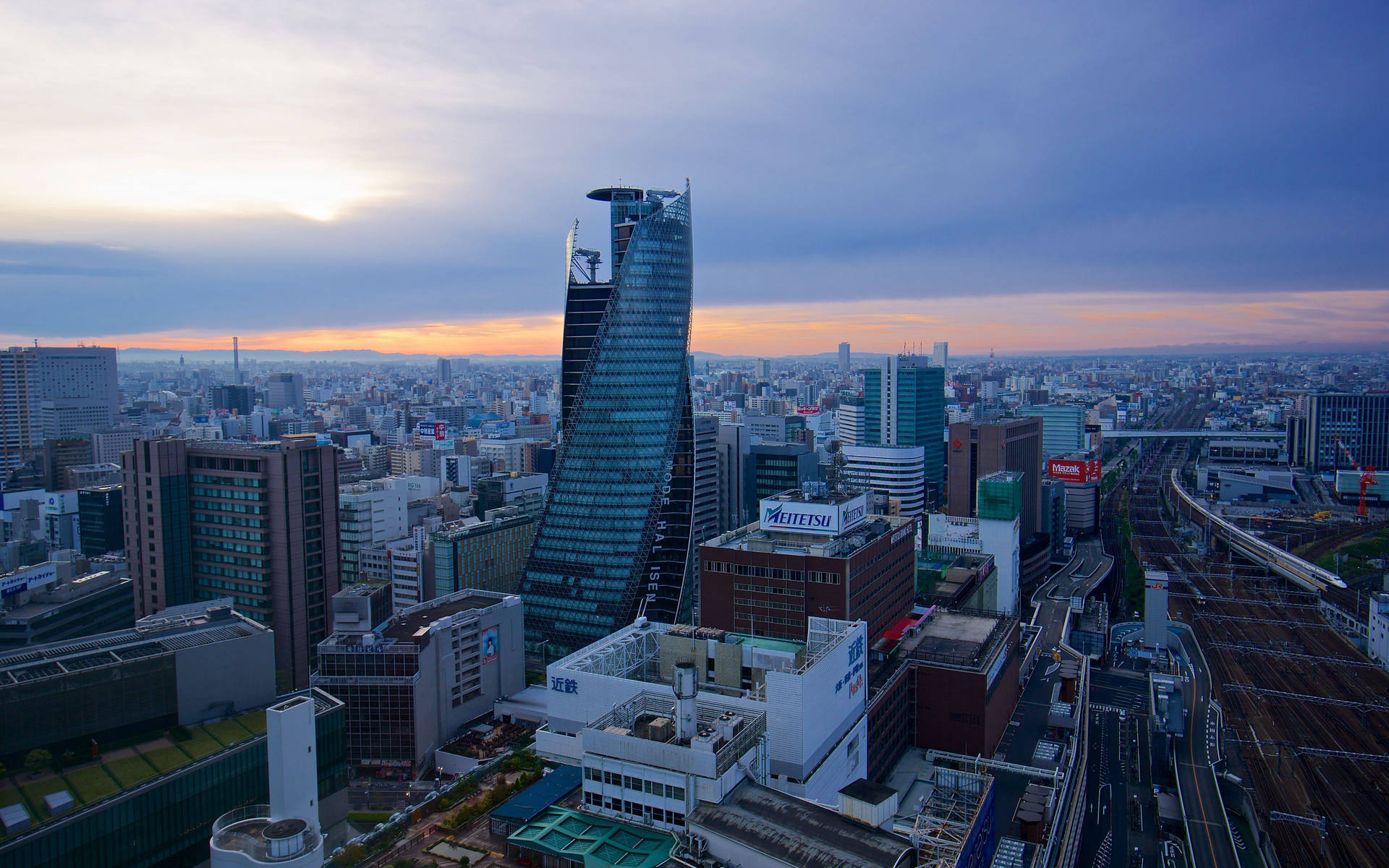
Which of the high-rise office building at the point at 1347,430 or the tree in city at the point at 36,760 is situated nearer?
the tree in city at the point at 36,760

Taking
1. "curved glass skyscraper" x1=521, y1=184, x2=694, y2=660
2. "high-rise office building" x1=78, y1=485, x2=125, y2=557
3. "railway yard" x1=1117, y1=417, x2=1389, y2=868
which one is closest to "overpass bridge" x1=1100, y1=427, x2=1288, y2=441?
"railway yard" x1=1117, y1=417, x2=1389, y2=868

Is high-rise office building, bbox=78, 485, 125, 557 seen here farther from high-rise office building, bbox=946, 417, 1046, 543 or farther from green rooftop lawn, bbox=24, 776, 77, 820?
high-rise office building, bbox=946, 417, 1046, 543

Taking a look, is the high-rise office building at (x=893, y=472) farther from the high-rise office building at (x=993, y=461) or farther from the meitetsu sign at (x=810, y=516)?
the meitetsu sign at (x=810, y=516)

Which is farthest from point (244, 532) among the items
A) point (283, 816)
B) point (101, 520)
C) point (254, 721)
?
point (101, 520)

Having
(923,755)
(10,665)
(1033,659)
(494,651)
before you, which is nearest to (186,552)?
(494,651)

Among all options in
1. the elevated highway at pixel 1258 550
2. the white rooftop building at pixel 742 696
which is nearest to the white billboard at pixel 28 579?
the white rooftop building at pixel 742 696

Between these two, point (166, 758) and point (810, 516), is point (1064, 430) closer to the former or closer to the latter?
point (810, 516)
